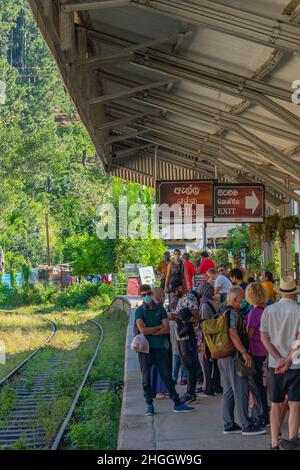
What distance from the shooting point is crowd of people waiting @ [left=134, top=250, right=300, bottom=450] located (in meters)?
9.10

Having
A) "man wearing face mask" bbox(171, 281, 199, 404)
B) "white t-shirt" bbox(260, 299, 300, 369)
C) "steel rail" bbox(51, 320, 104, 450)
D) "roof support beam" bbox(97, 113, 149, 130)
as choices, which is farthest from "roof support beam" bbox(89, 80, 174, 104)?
"white t-shirt" bbox(260, 299, 300, 369)

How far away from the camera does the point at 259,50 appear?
12.4 m

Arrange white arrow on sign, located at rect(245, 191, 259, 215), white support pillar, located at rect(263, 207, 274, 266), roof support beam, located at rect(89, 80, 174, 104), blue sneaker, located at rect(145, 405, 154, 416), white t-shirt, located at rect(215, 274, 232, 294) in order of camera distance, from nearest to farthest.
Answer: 1. blue sneaker, located at rect(145, 405, 154, 416)
2. white t-shirt, located at rect(215, 274, 232, 294)
3. roof support beam, located at rect(89, 80, 174, 104)
4. white arrow on sign, located at rect(245, 191, 259, 215)
5. white support pillar, located at rect(263, 207, 274, 266)

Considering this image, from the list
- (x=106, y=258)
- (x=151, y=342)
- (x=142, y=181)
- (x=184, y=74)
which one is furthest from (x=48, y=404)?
(x=106, y=258)

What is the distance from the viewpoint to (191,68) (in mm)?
14711

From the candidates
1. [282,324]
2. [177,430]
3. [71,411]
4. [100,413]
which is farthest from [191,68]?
[282,324]

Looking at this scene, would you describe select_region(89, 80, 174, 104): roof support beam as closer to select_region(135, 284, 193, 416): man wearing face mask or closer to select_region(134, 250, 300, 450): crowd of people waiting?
select_region(134, 250, 300, 450): crowd of people waiting

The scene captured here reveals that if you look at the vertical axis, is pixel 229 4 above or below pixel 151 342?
above

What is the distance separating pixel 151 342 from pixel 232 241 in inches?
885

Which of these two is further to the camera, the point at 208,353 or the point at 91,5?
the point at 208,353

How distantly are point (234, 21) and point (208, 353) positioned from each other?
4.37m

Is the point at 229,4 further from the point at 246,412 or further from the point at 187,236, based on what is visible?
the point at 187,236

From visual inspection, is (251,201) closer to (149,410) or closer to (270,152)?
(270,152)

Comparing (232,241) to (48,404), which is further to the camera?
(232,241)
